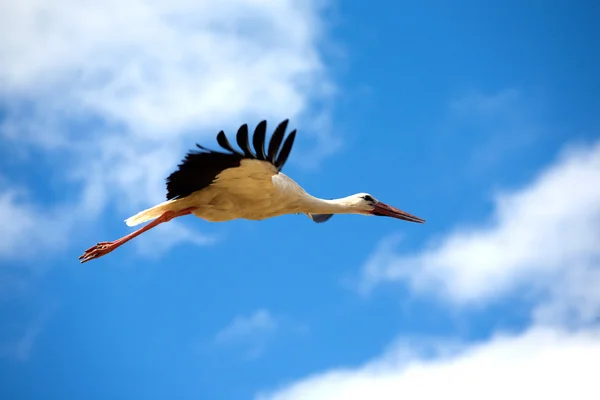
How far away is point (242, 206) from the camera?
8984 mm

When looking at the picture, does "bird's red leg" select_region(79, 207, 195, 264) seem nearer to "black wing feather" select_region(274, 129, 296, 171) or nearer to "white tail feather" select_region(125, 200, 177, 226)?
"white tail feather" select_region(125, 200, 177, 226)

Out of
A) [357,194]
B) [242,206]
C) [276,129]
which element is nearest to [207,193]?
[242,206]

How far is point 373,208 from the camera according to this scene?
1048cm

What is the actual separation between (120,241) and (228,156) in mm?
1561

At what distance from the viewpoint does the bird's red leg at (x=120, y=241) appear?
8953 mm

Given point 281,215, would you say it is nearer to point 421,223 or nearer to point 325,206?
point 325,206

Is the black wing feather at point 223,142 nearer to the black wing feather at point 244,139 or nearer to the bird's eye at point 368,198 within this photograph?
the black wing feather at point 244,139

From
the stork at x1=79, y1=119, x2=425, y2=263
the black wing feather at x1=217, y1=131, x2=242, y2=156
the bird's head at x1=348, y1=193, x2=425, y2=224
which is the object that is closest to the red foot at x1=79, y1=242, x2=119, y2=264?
the stork at x1=79, y1=119, x2=425, y2=263

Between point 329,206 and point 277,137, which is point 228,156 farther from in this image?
point 329,206

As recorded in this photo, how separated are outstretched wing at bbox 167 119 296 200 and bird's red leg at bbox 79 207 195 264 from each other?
47 cm

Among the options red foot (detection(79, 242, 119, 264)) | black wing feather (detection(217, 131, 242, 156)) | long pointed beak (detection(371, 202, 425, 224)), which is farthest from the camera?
long pointed beak (detection(371, 202, 425, 224))

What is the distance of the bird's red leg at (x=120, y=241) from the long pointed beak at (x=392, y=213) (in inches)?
93.3

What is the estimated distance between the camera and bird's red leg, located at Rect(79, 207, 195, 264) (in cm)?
895

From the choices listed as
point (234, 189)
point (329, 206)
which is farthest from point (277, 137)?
point (329, 206)
